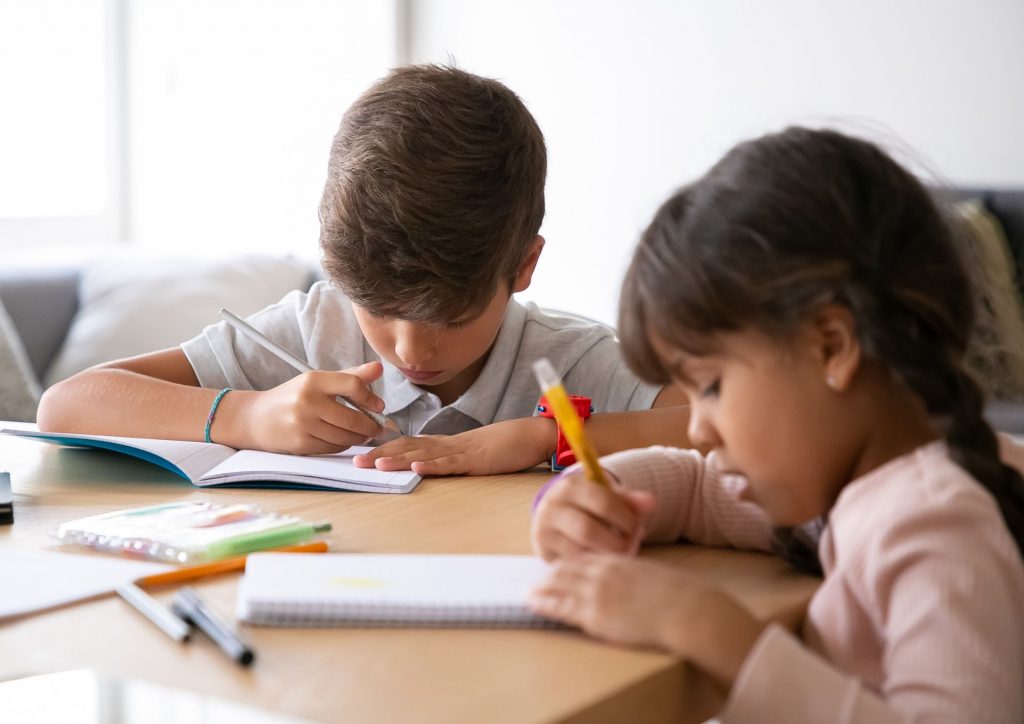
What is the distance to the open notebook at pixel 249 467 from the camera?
1.15m

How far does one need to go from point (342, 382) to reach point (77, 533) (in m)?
0.38

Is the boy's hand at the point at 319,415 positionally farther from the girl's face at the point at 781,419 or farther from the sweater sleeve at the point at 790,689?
the sweater sleeve at the point at 790,689

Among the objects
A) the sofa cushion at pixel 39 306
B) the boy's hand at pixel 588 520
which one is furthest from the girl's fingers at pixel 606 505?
the sofa cushion at pixel 39 306

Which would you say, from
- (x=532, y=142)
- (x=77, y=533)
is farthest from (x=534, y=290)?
(x=77, y=533)

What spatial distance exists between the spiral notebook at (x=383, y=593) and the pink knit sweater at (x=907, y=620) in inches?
6.1

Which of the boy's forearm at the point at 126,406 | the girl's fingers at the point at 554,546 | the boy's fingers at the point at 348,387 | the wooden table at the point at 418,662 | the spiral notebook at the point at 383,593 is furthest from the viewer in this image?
the boy's forearm at the point at 126,406

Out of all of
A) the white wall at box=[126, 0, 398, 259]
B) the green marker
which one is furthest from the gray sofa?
the green marker

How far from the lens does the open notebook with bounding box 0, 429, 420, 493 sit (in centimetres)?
115

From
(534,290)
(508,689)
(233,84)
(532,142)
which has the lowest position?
(534,290)

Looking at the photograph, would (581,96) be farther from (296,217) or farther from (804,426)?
(804,426)

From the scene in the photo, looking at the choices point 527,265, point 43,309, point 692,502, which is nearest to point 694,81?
point 43,309

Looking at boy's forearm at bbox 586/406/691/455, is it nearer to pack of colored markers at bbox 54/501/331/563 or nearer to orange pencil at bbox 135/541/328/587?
pack of colored markers at bbox 54/501/331/563

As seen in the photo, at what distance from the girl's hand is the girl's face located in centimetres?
11

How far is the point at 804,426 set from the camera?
807mm
